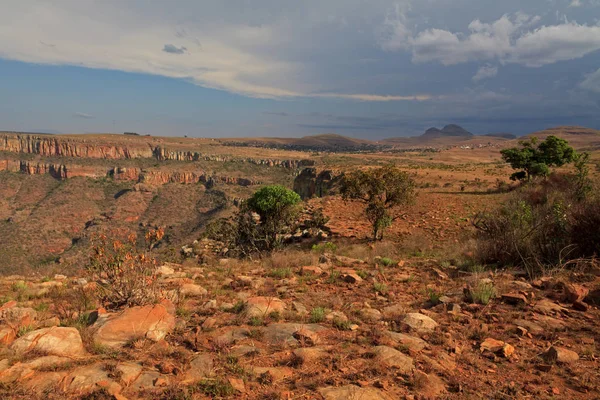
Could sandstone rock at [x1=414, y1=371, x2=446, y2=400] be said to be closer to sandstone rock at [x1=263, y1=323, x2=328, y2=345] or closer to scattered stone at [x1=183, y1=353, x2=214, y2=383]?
sandstone rock at [x1=263, y1=323, x2=328, y2=345]

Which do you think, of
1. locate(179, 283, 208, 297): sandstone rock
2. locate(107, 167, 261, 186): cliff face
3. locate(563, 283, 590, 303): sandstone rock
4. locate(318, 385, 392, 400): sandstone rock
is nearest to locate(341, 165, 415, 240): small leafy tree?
locate(563, 283, 590, 303): sandstone rock

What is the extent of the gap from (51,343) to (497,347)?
5109 mm

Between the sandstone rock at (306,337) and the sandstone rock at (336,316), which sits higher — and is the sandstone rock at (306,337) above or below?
above

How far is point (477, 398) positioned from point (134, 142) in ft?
395

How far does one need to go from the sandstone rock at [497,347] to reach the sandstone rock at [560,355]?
344 millimetres

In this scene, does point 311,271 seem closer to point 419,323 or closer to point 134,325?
point 419,323

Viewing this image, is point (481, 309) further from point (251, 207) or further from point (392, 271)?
point (251, 207)

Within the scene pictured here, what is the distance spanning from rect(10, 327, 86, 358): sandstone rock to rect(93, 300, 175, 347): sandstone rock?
21 cm

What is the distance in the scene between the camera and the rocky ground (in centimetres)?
325

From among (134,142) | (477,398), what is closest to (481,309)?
(477,398)

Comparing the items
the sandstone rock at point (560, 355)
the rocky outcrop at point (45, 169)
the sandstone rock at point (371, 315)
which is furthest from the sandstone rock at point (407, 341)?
the rocky outcrop at point (45, 169)

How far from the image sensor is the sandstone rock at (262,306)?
16.6 ft

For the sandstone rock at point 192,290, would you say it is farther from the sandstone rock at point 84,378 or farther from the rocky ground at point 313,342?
the sandstone rock at point 84,378

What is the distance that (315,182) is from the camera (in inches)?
1486
